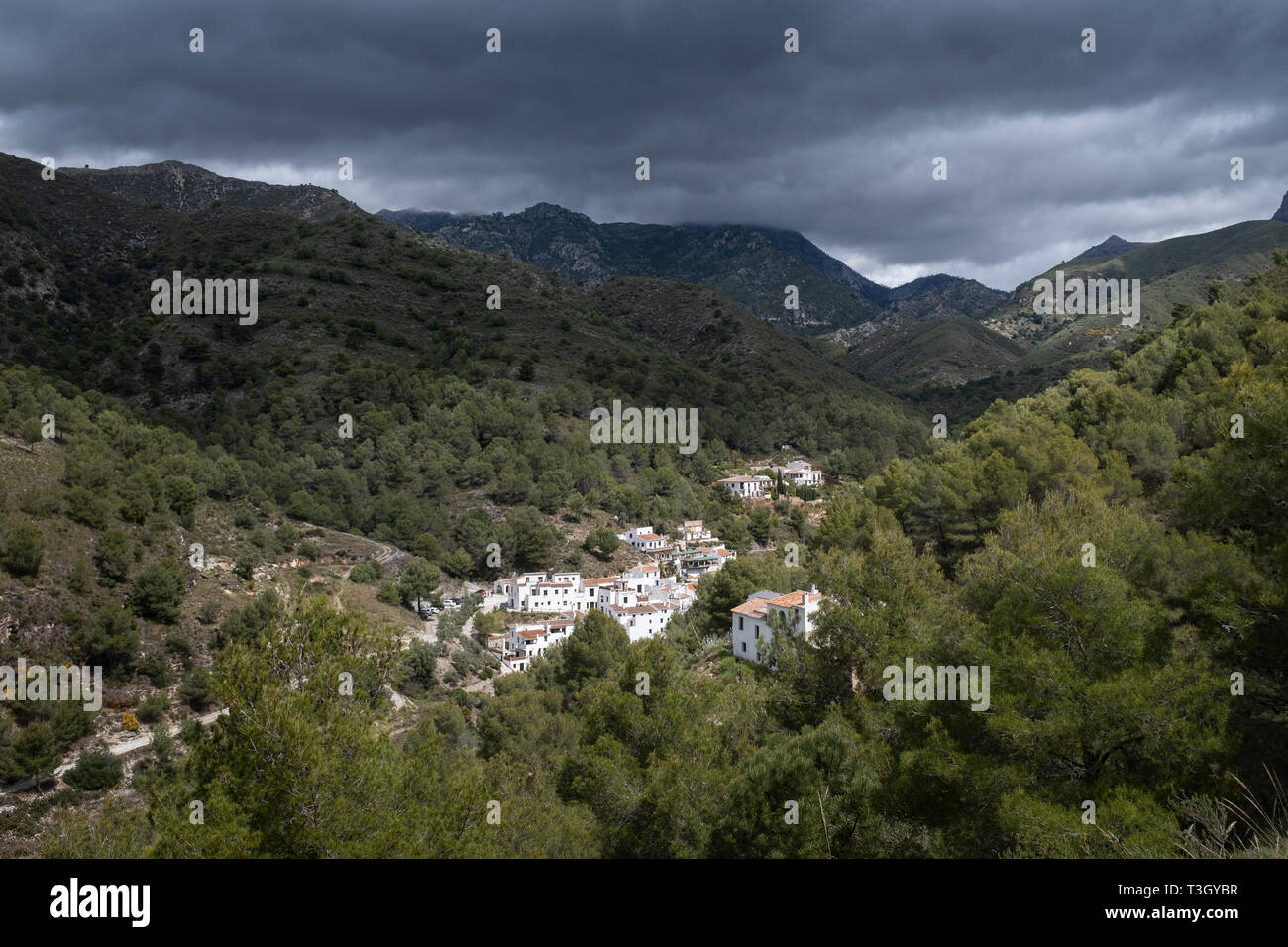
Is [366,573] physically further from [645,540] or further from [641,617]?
[645,540]

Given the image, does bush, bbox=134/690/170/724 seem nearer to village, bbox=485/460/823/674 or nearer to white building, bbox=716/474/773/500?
village, bbox=485/460/823/674

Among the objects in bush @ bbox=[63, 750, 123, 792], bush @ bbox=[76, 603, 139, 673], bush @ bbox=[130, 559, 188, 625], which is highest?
bush @ bbox=[130, 559, 188, 625]

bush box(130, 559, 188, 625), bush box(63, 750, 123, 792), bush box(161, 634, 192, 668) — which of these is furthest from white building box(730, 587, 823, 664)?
bush box(130, 559, 188, 625)

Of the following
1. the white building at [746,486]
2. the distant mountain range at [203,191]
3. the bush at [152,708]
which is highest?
the distant mountain range at [203,191]

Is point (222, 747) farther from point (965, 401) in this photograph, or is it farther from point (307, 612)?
point (965, 401)

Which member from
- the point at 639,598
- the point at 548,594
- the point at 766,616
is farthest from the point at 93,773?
the point at 639,598

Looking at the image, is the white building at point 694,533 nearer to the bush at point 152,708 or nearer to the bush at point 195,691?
the bush at point 195,691

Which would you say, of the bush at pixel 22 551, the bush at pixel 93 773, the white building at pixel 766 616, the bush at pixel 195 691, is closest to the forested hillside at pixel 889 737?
the white building at pixel 766 616
